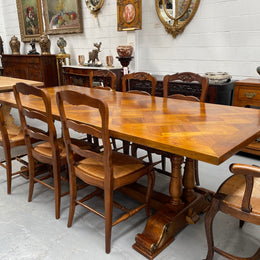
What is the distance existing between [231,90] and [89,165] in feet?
7.89

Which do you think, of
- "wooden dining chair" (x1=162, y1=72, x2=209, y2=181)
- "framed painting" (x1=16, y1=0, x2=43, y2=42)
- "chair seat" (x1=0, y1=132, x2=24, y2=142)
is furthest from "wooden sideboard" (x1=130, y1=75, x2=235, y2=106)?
"framed painting" (x1=16, y1=0, x2=43, y2=42)

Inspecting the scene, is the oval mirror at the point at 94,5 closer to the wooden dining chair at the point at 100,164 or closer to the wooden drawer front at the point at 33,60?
the wooden drawer front at the point at 33,60

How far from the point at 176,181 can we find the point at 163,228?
32 cm

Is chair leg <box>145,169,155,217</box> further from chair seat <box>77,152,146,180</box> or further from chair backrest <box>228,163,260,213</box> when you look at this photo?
chair backrest <box>228,163,260,213</box>

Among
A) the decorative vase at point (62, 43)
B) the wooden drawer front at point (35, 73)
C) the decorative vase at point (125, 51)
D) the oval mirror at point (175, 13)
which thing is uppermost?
the oval mirror at point (175, 13)

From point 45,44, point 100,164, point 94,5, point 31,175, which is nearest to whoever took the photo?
point 100,164

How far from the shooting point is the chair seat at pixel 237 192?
1.34 meters

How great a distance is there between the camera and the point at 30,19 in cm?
683

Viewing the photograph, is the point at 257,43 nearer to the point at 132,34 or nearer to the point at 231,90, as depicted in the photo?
the point at 231,90

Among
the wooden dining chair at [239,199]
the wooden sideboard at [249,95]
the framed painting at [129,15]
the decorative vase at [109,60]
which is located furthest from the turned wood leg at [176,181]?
the decorative vase at [109,60]

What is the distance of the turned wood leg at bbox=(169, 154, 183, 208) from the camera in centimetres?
176

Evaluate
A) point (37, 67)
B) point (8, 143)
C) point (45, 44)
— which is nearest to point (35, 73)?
point (37, 67)

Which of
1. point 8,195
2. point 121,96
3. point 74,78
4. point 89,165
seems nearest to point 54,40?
point 74,78

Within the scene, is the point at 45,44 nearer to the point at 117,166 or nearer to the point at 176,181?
the point at 117,166
